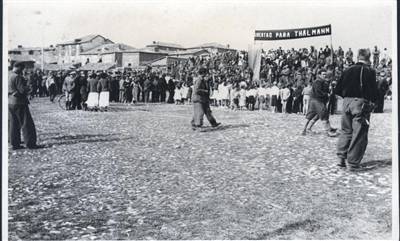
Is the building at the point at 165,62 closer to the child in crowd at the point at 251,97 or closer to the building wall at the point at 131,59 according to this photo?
the building wall at the point at 131,59

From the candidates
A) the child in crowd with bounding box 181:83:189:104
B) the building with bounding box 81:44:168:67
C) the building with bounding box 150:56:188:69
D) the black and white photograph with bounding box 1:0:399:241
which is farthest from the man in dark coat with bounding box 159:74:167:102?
the black and white photograph with bounding box 1:0:399:241

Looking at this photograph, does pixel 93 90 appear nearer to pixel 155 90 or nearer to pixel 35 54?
pixel 155 90

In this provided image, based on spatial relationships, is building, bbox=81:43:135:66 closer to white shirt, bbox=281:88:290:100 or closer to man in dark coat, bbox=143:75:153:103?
man in dark coat, bbox=143:75:153:103

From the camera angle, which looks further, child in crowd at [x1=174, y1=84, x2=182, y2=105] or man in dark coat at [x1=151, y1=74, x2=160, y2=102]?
man in dark coat at [x1=151, y1=74, x2=160, y2=102]

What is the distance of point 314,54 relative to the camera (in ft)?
30.1

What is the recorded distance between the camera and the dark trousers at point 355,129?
19.5 feet

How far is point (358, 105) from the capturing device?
5.96m

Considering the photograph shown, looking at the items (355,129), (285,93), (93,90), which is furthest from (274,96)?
(355,129)

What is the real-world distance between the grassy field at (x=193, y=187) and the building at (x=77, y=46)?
104cm

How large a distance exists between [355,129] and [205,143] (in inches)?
99.4

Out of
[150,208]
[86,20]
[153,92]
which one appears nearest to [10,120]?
[86,20]

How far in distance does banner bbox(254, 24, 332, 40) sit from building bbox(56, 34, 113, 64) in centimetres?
227

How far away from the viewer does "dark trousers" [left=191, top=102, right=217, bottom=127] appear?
29.1 ft

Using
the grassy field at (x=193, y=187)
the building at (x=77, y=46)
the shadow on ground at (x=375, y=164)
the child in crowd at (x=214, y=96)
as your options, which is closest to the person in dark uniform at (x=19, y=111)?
the grassy field at (x=193, y=187)
